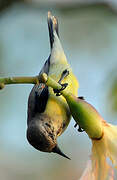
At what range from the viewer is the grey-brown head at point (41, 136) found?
1.55 m

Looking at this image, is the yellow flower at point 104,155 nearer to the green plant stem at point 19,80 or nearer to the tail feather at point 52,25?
the green plant stem at point 19,80

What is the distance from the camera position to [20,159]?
679 cm

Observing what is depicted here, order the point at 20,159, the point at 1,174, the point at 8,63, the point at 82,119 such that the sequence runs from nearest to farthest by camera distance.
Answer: the point at 82,119 < the point at 8,63 < the point at 1,174 < the point at 20,159

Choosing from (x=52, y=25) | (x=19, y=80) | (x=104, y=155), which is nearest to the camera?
(x=19, y=80)

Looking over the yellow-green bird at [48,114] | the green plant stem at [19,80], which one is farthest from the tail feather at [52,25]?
the green plant stem at [19,80]

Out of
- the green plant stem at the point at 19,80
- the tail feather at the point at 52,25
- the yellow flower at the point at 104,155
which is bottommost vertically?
the yellow flower at the point at 104,155

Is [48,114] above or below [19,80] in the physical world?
below

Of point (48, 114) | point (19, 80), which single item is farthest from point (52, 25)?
point (19, 80)

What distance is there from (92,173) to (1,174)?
4819mm

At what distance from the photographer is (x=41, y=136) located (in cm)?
157

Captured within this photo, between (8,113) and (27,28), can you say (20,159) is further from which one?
(27,28)

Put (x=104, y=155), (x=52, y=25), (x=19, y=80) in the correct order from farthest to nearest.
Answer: (x=52, y=25), (x=104, y=155), (x=19, y=80)

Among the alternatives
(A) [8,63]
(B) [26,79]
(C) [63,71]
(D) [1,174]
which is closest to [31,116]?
(C) [63,71]

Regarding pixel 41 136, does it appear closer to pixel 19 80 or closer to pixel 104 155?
pixel 104 155
